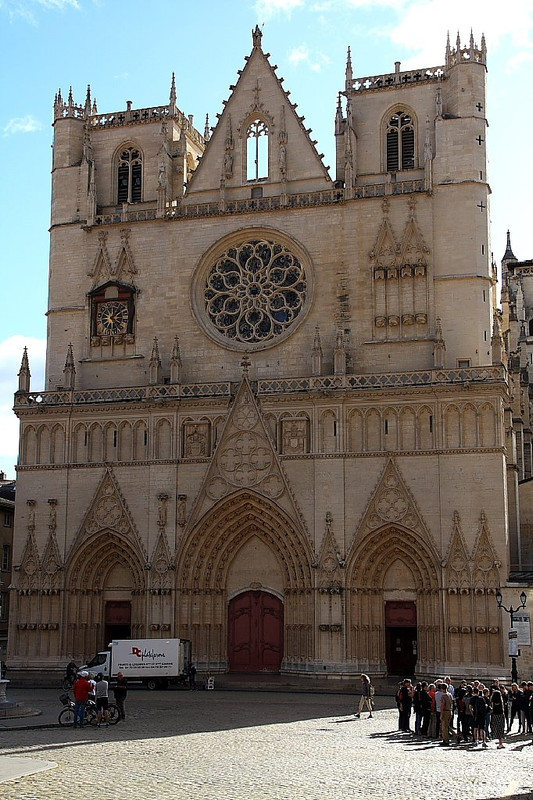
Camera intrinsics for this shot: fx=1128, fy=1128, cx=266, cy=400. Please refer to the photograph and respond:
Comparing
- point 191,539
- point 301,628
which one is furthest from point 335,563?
point 191,539

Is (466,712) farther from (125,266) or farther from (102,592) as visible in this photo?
(125,266)

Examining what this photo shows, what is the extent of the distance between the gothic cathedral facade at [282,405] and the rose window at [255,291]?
3.9 inches

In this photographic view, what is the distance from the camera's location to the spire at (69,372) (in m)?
46.9

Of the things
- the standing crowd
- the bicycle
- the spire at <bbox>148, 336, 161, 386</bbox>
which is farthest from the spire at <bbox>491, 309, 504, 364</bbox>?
the bicycle

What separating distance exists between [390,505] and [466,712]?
54.5 ft

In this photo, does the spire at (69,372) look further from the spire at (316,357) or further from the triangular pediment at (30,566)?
the spire at (316,357)

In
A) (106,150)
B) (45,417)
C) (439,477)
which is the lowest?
(439,477)

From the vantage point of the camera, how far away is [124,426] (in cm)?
4572

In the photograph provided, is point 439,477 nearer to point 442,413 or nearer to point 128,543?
point 442,413

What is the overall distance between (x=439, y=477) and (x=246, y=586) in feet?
29.4

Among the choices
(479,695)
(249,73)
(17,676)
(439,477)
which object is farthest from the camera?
(249,73)

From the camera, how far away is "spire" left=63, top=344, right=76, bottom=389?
46906mm

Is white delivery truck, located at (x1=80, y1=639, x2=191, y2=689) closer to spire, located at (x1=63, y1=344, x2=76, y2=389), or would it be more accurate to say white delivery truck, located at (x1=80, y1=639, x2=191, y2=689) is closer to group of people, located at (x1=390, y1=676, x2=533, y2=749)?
spire, located at (x1=63, y1=344, x2=76, y2=389)

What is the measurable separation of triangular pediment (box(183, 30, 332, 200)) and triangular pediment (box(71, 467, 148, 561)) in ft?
41.6
